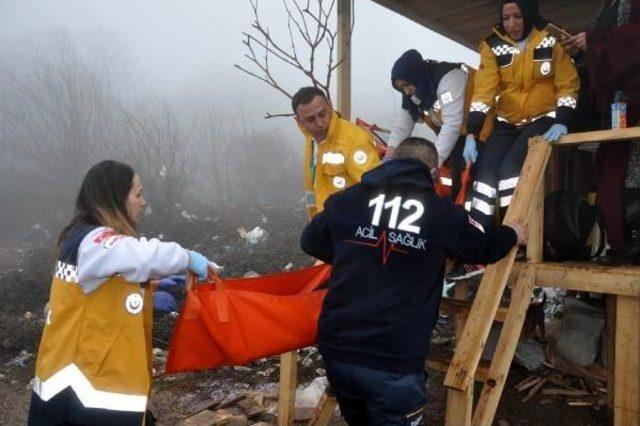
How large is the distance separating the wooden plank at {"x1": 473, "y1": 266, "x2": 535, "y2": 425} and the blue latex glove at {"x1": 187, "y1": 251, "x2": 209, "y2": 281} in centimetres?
155

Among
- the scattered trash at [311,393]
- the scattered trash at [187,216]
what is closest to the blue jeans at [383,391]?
the scattered trash at [311,393]

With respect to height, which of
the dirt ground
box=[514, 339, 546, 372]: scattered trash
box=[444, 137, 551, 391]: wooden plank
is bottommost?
the dirt ground

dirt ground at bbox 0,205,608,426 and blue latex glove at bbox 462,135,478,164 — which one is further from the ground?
blue latex glove at bbox 462,135,478,164

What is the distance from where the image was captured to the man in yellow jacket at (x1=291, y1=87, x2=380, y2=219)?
13.3 feet

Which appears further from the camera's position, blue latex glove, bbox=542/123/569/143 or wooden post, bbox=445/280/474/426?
blue latex glove, bbox=542/123/569/143

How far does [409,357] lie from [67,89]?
1710 centimetres

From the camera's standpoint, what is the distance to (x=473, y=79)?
421cm

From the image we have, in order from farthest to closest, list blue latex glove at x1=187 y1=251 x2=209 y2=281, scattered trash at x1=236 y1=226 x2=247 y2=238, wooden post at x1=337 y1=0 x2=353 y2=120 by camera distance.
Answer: scattered trash at x1=236 y1=226 x2=247 y2=238 < wooden post at x1=337 y1=0 x2=353 y2=120 < blue latex glove at x1=187 y1=251 x2=209 y2=281

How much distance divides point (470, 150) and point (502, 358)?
5.08 ft

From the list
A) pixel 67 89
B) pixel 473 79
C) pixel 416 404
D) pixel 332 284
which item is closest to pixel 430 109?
pixel 473 79

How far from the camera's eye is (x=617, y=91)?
345 cm

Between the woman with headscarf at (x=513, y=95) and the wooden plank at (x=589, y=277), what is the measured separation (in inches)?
17.7

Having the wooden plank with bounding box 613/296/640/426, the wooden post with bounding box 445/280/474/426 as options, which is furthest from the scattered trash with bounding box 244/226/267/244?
the wooden post with bounding box 445/280/474/426

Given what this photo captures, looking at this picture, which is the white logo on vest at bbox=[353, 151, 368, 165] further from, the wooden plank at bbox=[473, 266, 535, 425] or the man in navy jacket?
the man in navy jacket
